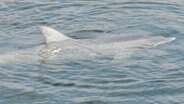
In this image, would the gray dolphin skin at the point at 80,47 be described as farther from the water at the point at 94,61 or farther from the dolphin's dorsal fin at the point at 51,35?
the water at the point at 94,61

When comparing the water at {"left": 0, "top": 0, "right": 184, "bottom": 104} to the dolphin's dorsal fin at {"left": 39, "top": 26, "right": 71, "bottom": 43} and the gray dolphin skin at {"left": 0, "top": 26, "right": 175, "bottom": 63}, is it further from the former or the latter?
the dolphin's dorsal fin at {"left": 39, "top": 26, "right": 71, "bottom": 43}

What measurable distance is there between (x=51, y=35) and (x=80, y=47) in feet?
2.06

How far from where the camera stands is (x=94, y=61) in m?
9.80

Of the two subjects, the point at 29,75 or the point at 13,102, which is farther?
the point at 29,75

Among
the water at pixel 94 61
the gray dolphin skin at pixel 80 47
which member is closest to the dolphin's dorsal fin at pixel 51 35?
the gray dolphin skin at pixel 80 47

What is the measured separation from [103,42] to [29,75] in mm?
1933

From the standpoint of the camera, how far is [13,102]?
8.25 m

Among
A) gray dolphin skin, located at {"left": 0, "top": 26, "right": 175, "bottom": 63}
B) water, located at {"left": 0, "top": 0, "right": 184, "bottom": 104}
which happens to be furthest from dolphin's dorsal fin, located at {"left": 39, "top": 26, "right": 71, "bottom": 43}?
water, located at {"left": 0, "top": 0, "right": 184, "bottom": 104}

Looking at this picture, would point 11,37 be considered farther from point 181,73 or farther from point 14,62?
point 181,73

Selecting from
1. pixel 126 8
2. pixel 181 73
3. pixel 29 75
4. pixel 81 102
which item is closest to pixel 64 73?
pixel 29 75

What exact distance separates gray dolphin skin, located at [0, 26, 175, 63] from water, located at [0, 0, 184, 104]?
0.19 metres

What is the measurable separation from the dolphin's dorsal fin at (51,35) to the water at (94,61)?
0.36 metres

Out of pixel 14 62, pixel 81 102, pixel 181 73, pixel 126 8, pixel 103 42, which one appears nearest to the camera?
pixel 81 102

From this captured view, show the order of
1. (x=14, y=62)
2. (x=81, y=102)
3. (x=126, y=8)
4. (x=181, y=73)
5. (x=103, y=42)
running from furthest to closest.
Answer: (x=126, y=8)
(x=103, y=42)
(x=14, y=62)
(x=181, y=73)
(x=81, y=102)
